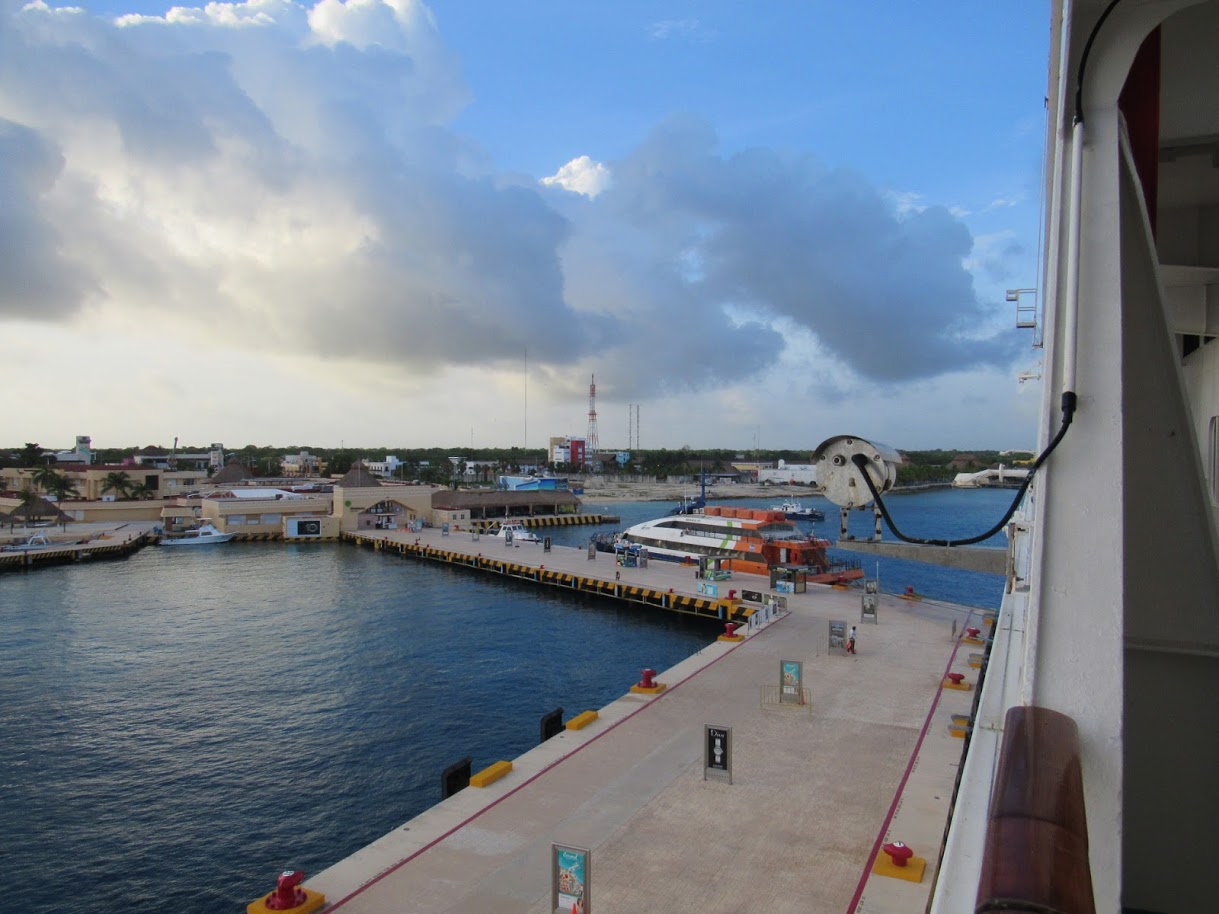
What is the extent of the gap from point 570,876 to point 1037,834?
302 inches

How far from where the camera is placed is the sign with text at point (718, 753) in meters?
12.8

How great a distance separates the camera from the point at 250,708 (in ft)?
71.4

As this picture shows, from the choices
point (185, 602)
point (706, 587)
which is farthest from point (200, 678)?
point (706, 587)

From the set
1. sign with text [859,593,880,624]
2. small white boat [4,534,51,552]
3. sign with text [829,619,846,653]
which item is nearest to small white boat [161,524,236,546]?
small white boat [4,534,51,552]

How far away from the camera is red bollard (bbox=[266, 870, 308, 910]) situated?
9234 millimetres

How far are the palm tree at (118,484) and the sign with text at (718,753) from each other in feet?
296

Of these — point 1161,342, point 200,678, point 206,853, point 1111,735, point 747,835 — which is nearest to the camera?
point 1111,735

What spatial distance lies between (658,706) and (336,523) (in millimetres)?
57403

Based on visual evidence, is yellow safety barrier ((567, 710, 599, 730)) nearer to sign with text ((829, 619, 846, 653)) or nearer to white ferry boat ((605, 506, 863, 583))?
sign with text ((829, 619, 846, 653))

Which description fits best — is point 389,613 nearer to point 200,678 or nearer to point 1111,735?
point 200,678

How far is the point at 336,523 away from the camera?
68.6m

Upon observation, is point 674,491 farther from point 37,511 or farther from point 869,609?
→ point 869,609

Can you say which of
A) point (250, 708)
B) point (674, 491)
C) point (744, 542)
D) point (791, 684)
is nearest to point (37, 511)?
point (250, 708)

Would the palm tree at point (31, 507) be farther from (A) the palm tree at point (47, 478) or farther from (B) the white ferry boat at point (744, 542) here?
(B) the white ferry boat at point (744, 542)
